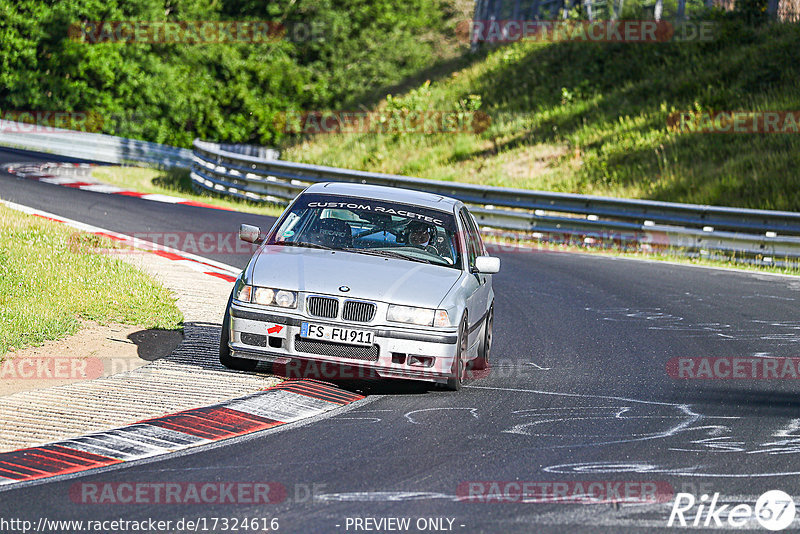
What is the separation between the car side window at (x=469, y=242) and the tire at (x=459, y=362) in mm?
943

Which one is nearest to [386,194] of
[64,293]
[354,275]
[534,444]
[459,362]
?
[354,275]

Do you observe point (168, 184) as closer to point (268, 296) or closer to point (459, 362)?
point (268, 296)

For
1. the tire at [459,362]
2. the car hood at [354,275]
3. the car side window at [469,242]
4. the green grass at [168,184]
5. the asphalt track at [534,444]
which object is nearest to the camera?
the asphalt track at [534,444]

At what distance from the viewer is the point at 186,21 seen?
57.9 metres

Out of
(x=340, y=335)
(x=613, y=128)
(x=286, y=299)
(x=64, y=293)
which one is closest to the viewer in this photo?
(x=340, y=335)

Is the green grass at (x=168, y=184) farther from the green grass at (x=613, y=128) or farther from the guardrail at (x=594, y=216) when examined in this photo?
the green grass at (x=613, y=128)

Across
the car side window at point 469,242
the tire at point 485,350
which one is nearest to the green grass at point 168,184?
the car side window at point 469,242

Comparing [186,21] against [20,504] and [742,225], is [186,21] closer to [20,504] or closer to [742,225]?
[742,225]

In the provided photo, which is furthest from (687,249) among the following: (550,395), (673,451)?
(673,451)

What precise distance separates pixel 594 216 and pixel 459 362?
13575 millimetres

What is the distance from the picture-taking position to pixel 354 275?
26.7 ft

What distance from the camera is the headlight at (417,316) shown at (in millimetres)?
7934

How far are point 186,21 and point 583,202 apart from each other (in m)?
41.5

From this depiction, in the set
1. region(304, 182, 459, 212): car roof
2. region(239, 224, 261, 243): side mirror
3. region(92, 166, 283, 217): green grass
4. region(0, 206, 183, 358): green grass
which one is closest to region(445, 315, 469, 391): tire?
region(304, 182, 459, 212): car roof
